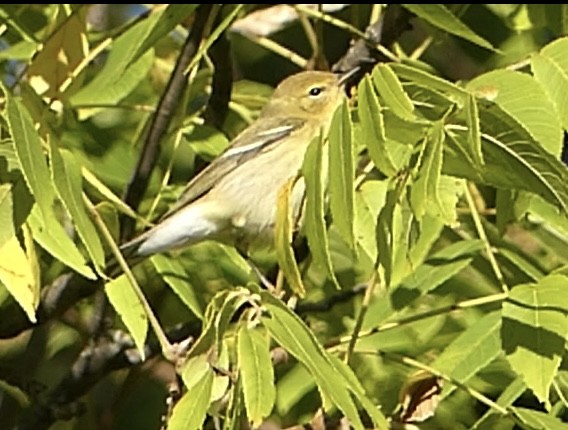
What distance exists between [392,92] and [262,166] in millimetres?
1327

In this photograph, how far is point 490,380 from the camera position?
7.29 feet

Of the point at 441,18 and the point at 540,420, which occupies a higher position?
the point at 441,18

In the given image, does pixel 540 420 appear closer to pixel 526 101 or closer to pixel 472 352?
pixel 472 352

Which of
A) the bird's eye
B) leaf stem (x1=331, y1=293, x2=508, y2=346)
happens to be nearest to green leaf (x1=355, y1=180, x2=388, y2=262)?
leaf stem (x1=331, y1=293, x2=508, y2=346)

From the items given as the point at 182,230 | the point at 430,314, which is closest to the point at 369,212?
the point at 430,314

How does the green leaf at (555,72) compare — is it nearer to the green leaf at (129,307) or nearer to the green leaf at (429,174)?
the green leaf at (429,174)

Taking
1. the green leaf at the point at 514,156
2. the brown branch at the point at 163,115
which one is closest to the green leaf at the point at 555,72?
the green leaf at the point at 514,156

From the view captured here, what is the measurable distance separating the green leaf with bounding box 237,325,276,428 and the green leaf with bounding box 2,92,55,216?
31 cm

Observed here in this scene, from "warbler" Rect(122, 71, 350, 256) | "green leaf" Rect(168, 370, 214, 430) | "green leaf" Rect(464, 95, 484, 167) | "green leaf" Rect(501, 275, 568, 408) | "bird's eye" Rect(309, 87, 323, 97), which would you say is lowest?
"warbler" Rect(122, 71, 350, 256)

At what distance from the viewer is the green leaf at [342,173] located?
66.9 inches

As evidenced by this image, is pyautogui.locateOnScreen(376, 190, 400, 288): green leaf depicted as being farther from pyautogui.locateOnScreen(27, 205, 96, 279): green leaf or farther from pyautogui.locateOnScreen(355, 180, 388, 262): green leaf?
pyautogui.locateOnScreen(27, 205, 96, 279): green leaf

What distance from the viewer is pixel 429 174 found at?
5.52ft

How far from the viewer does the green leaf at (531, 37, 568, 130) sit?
1.87 meters

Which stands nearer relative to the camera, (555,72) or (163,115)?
(555,72)
